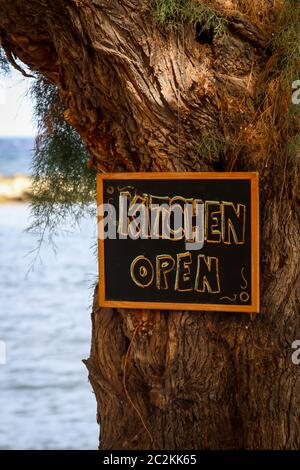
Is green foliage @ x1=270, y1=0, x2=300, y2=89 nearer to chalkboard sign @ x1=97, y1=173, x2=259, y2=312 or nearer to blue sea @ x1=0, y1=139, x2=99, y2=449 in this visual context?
chalkboard sign @ x1=97, y1=173, x2=259, y2=312

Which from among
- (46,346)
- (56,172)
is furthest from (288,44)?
(46,346)

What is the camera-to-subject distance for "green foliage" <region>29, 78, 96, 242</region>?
2.82m

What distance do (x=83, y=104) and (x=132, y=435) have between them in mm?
803

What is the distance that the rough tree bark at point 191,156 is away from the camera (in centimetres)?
202

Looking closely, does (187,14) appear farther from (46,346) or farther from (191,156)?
(46,346)

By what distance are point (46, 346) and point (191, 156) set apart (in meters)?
5.74

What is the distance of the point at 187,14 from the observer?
2010mm

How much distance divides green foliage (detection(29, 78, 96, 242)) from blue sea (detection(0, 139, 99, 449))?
101mm

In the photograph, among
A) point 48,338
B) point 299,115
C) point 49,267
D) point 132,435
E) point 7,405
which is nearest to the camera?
point 299,115

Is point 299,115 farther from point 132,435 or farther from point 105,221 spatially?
point 132,435

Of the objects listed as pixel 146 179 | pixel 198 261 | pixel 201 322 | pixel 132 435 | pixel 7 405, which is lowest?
pixel 7 405

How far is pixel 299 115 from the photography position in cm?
204

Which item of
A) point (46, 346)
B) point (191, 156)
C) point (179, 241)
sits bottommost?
point (46, 346)

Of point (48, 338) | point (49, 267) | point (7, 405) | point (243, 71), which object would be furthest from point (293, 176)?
point (49, 267)
